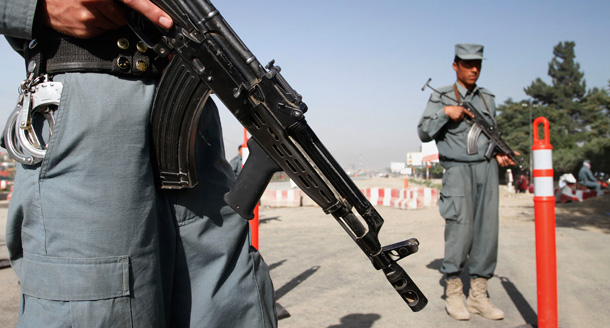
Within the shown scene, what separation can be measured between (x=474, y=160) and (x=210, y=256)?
2777 millimetres

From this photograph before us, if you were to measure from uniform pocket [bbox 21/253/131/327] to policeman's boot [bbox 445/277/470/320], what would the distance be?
8.95ft

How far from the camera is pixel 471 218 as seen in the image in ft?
12.0

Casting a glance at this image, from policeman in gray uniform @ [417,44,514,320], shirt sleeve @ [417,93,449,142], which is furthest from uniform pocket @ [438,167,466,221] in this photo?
shirt sleeve @ [417,93,449,142]

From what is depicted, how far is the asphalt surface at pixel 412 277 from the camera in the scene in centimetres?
336

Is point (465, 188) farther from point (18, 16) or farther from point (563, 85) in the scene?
point (563, 85)

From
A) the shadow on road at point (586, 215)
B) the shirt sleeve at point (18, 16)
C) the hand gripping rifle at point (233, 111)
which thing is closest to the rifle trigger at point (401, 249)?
the hand gripping rifle at point (233, 111)

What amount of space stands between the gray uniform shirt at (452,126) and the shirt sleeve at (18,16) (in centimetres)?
311

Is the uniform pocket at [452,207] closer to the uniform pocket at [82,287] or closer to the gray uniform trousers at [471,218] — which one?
the gray uniform trousers at [471,218]

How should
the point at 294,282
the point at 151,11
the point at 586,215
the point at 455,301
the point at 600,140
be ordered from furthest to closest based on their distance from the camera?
the point at 600,140
the point at 586,215
the point at 294,282
the point at 455,301
the point at 151,11

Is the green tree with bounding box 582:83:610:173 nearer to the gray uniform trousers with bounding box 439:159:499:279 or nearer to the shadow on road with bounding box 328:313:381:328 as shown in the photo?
the gray uniform trousers with bounding box 439:159:499:279

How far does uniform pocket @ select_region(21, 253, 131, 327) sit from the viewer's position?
49.1 inches

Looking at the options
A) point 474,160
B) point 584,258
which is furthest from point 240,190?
point 584,258

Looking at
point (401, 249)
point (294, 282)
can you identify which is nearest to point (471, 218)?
point (294, 282)

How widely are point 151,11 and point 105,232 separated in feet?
2.12
